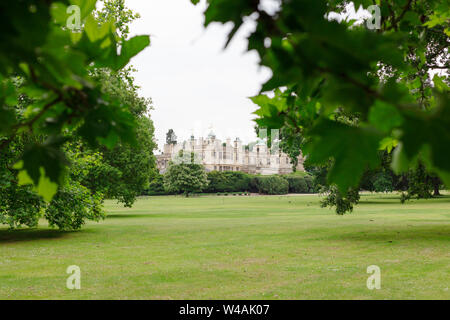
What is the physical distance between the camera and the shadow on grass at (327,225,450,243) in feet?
60.5

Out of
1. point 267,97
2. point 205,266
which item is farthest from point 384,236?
point 267,97

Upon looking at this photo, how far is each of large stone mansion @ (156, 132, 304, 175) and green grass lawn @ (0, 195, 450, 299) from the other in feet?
318

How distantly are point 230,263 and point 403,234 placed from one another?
10.4 meters

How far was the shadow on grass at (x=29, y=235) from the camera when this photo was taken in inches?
798

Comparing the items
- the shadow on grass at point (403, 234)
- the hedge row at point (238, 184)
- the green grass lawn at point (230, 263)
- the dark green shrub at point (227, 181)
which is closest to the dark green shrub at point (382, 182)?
the hedge row at point (238, 184)

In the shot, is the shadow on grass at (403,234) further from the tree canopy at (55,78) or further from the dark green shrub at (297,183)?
the dark green shrub at (297,183)

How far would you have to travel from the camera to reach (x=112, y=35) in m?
1.29

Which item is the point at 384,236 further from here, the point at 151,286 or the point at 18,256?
the point at 18,256

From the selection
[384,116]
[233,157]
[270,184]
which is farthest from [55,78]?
[233,157]

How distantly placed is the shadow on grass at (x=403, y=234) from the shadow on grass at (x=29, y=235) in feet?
44.3

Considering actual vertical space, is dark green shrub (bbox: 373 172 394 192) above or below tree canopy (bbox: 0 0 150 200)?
below

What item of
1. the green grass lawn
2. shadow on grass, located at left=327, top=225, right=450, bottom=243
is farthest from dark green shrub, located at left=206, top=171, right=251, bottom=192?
shadow on grass, located at left=327, top=225, right=450, bottom=243

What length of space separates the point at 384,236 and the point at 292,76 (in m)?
20.3

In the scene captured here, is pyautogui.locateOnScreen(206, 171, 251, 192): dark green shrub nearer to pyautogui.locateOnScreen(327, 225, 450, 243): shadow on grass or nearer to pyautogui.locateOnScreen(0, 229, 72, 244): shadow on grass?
pyautogui.locateOnScreen(0, 229, 72, 244): shadow on grass
